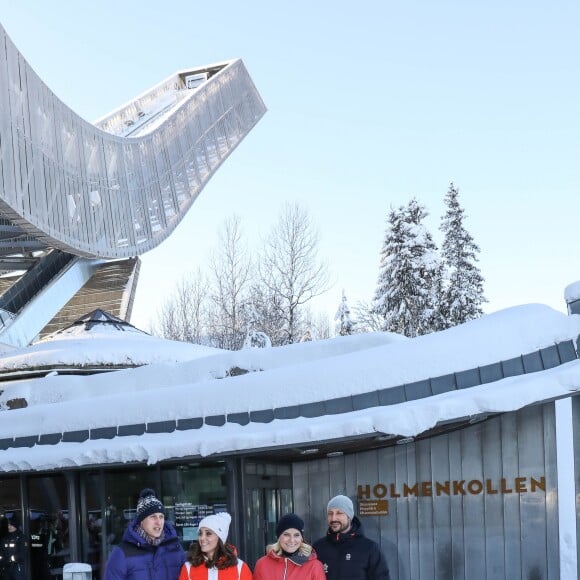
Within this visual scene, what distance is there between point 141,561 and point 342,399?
3828 mm

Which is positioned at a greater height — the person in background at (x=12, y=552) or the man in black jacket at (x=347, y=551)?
the man in black jacket at (x=347, y=551)

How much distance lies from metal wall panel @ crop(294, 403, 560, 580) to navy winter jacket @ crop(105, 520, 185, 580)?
513 cm

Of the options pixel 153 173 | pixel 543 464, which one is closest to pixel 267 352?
pixel 543 464

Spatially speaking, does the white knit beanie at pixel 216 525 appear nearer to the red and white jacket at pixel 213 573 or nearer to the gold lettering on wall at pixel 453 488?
the red and white jacket at pixel 213 573

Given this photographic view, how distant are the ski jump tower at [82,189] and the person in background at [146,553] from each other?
1653 cm

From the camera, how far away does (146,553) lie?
16.9 ft

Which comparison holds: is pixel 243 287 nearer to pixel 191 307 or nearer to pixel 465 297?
pixel 191 307

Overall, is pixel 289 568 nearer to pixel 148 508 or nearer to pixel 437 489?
pixel 148 508

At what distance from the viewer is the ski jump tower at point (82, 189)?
2248 centimetres

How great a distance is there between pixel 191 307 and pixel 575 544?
40.3 m

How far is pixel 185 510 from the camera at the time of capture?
10492 millimetres

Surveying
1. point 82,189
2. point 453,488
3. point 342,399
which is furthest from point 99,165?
point 342,399

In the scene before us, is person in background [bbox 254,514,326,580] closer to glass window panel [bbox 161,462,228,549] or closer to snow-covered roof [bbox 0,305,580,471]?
snow-covered roof [bbox 0,305,580,471]

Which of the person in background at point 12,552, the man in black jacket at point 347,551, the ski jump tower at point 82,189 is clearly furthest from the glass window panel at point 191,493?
the ski jump tower at point 82,189
